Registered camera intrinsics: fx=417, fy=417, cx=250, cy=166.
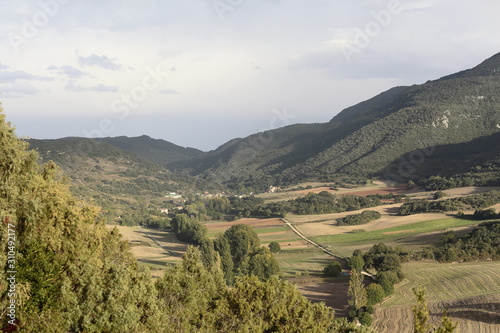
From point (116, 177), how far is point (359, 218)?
84.9 metres

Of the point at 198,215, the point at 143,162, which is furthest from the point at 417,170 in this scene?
the point at 143,162

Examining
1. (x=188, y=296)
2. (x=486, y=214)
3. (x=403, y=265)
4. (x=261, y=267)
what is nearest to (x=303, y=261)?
(x=261, y=267)

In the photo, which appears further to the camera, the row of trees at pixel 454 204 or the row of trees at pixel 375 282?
the row of trees at pixel 454 204

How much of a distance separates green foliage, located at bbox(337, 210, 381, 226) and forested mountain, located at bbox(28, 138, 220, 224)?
40478mm

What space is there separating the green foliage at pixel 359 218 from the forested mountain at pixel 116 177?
40.5m

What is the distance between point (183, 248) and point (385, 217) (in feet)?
115

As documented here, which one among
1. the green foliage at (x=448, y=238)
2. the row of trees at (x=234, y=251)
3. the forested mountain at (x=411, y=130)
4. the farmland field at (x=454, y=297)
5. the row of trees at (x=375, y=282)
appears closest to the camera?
the farmland field at (x=454, y=297)

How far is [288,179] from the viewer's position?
490ft

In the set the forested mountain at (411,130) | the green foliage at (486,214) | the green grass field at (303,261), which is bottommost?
the green grass field at (303,261)

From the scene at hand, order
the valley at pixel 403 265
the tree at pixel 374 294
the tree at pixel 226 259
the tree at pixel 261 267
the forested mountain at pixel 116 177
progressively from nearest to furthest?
the valley at pixel 403 265 → the tree at pixel 374 294 → the tree at pixel 226 259 → the tree at pixel 261 267 → the forested mountain at pixel 116 177

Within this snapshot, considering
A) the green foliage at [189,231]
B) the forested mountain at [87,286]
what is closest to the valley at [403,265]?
the green foliage at [189,231]

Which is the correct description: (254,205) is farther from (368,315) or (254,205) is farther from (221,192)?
(368,315)

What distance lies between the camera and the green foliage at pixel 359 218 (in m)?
70.2

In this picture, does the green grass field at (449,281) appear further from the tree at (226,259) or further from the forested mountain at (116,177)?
the forested mountain at (116,177)
